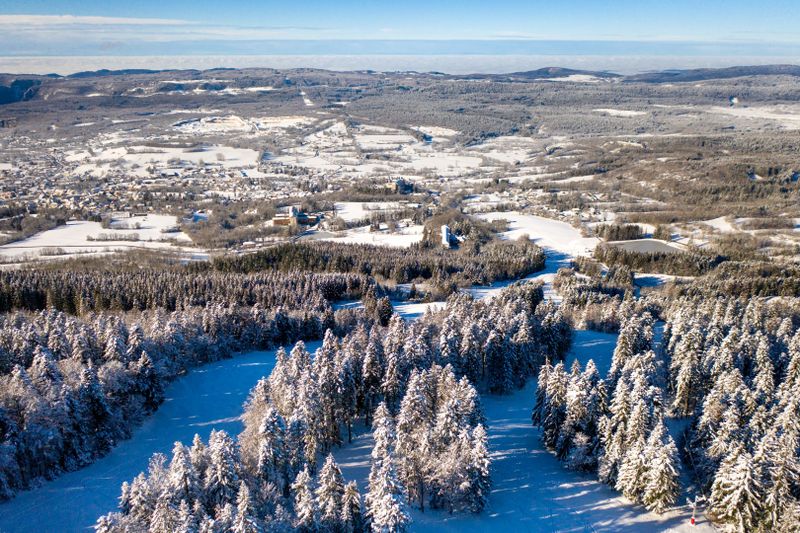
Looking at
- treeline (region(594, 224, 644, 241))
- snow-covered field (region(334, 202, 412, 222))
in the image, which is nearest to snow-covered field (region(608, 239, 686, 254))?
treeline (region(594, 224, 644, 241))

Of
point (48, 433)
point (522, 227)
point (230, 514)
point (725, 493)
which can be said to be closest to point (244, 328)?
point (48, 433)

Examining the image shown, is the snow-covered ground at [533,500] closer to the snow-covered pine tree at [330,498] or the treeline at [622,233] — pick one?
the snow-covered pine tree at [330,498]

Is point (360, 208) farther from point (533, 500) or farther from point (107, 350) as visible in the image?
point (533, 500)

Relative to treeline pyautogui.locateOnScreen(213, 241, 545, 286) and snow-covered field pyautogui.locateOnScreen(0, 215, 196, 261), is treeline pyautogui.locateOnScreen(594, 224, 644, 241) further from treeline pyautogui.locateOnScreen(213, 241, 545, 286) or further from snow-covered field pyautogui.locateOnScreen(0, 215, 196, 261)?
snow-covered field pyautogui.locateOnScreen(0, 215, 196, 261)

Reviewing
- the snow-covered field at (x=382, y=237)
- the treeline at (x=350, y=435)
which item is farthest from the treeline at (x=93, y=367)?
the snow-covered field at (x=382, y=237)

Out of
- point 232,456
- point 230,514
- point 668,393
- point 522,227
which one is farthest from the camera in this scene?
point 522,227

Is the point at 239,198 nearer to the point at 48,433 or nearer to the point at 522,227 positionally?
the point at 522,227
